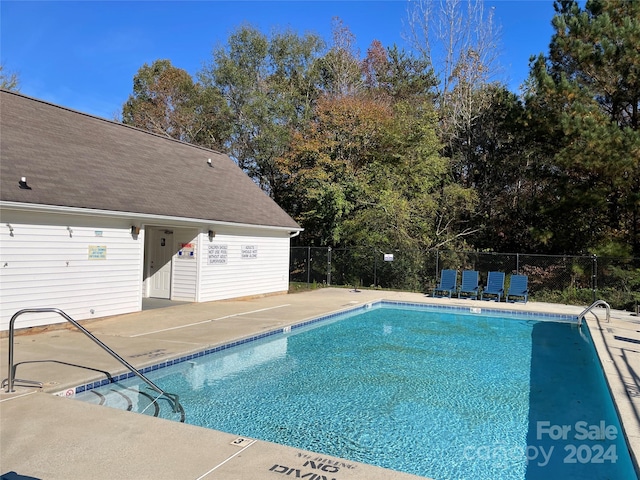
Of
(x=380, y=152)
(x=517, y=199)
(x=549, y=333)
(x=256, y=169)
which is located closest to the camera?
(x=549, y=333)

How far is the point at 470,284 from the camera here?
15.0m

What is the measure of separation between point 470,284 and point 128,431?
13093 mm

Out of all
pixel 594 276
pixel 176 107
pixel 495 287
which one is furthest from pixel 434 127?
pixel 176 107

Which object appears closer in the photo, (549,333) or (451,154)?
(549,333)

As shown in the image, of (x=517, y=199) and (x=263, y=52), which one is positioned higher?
(x=263, y=52)

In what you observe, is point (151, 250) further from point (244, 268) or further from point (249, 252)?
point (249, 252)

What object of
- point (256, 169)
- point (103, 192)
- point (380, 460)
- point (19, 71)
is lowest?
point (380, 460)

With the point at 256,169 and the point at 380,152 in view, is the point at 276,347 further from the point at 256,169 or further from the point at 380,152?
the point at 256,169

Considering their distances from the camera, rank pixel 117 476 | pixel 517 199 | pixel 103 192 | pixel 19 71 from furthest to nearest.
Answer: pixel 19 71 < pixel 517 199 < pixel 103 192 < pixel 117 476

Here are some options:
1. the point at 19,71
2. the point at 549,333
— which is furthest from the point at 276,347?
the point at 19,71

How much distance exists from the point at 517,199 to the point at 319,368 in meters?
15.1

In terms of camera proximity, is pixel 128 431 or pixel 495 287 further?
pixel 495 287

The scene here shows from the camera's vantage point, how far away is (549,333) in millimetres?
10328

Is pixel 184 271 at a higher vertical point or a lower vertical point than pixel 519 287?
higher
